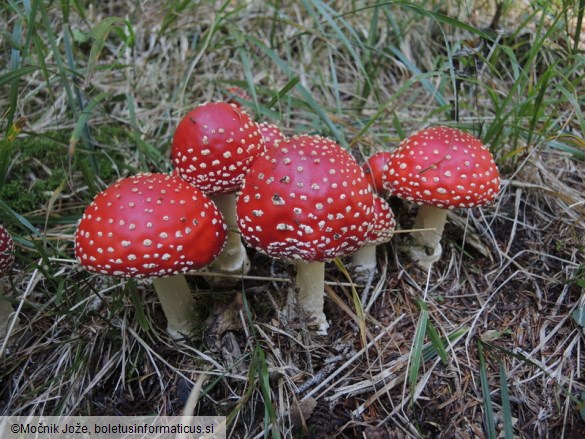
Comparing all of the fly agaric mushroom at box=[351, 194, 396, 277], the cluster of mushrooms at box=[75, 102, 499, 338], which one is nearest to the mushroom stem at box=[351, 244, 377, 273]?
the fly agaric mushroom at box=[351, 194, 396, 277]

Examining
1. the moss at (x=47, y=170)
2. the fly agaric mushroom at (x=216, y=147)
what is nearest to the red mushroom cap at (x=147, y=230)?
the fly agaric mushroom at (x=216, y=147)

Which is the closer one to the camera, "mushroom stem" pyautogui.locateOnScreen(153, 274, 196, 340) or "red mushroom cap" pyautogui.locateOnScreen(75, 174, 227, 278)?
"red mushroom cap" pyautogui.locateOnScreen(75, 174, 227, 278)

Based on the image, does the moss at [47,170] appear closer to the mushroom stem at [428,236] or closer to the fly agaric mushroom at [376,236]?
the fly agaric mushroom at [376,236]

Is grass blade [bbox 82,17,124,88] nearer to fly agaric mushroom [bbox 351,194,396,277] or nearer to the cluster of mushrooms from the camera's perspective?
the cluster of mushrooms

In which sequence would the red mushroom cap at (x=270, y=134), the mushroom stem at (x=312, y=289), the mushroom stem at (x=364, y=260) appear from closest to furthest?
1. the mushroom stem at (x=312, y=289)
2. the red mushroom cap at (x=270, y=134)
3. the mushroom stem at (x=364, y=260)

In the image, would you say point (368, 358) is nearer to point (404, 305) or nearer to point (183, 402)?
point (404, 305)

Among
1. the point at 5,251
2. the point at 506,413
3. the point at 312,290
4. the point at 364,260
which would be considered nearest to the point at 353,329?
the point at 312,290
